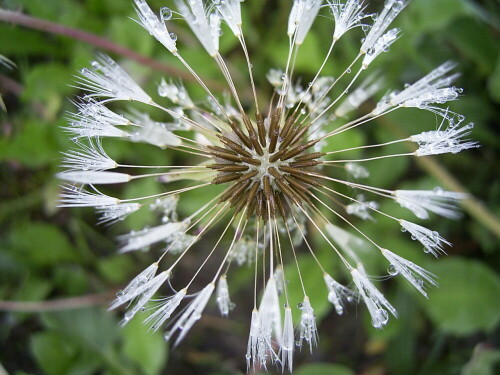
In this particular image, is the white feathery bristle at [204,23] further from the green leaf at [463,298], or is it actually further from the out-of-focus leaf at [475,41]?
the green leaf at [463,298]

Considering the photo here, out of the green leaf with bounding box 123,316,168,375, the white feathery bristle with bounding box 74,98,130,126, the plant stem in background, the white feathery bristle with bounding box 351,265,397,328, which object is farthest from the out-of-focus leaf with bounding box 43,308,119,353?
the white feathery bristle with bounding box 351,265,397,328

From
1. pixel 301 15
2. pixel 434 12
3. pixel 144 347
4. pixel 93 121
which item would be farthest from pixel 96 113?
pixel 434 12

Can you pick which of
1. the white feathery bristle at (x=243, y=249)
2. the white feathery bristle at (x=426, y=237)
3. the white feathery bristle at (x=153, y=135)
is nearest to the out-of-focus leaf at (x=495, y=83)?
the white feathery bristle at (x=426, y=237)

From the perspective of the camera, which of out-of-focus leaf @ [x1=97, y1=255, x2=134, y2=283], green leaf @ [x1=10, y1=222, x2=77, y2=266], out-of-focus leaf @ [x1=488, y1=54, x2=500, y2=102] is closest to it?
out-of-focus leaf @ [x1=488, y1=54, x2=500, y2=102]

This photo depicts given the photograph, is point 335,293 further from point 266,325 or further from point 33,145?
point 33,145

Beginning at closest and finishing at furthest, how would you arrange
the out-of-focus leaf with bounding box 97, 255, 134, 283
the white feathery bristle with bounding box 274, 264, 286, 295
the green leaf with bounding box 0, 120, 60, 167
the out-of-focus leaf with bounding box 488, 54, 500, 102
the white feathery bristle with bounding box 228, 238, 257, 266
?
the white feathery bristle with bounding box 274, 264, 286, 295 → the white feathery bristle with bounding box 228, 238, 257, 266 → the out-of-focus leaf with bounding box 488, 54, 500, 102 → the green leaf with bounding box 0, 120, 60, 167 → the out-of-focus leaf with bounding box 97, 255, 134, 283

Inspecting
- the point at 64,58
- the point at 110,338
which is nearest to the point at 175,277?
the point at 110,338

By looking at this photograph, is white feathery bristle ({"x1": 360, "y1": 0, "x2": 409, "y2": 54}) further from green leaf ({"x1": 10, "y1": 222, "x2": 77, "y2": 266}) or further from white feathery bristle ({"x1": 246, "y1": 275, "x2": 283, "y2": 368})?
green leaf ({"x1": 10, "y1": 222, "x2": 77, "y2": 266})

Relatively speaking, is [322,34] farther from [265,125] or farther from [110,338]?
[110,338]
